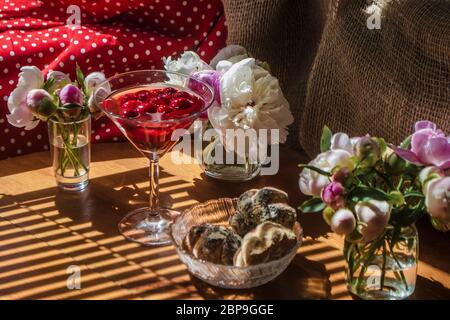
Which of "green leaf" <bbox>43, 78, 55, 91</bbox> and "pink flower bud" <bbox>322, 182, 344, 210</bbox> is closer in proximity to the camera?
"pink flower bud" <bbox>322, 182, 344, 210</bbox>

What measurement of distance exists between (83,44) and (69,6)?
11 cm

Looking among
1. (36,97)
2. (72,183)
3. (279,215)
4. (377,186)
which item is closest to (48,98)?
(36,97)

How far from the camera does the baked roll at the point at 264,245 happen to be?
959 millimetres

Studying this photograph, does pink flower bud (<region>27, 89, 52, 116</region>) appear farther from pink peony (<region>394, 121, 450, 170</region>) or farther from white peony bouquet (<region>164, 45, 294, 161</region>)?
pink peony (<region>394, 121, 450, 170</region>)

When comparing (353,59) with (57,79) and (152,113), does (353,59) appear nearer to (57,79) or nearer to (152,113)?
(152,113)

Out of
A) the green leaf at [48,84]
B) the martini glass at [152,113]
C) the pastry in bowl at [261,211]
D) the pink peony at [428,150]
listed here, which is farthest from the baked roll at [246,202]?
the green leaf at [48,84]

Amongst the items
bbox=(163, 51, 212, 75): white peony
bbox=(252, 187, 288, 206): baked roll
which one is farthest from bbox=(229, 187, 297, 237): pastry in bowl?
bbox=(163, 51, 212, 75): white peony

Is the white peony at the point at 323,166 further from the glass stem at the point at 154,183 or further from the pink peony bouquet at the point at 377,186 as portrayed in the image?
the glass stem at the point at 154,183

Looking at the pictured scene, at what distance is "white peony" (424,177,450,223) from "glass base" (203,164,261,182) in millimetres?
413

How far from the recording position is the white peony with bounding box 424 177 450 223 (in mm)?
857

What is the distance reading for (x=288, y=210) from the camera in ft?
3.37

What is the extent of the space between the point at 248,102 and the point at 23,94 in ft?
1.03

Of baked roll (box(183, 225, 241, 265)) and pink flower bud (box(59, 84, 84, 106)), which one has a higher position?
pink flower bud (box(59, 84, 84, 106))
